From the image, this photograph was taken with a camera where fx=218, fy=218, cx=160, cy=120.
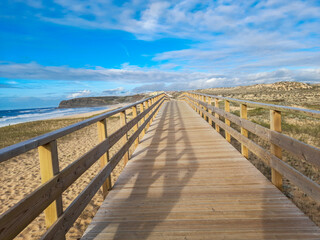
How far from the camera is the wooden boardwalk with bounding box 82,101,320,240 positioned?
2.18 meters

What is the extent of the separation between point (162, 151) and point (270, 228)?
3.21 m

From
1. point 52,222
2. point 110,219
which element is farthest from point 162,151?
point 52,222

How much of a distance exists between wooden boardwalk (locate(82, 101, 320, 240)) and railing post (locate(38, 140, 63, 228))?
0.56m

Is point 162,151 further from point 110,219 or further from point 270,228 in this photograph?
point 270,228

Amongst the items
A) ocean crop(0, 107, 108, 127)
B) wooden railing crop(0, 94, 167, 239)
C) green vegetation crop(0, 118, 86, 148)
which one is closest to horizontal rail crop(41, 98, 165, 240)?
wooden railing crop(0, 94, 167, 239)

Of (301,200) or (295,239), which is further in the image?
(301,200)

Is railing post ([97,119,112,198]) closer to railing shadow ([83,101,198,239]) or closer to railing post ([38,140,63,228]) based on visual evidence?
railing shadow ([83,101,198,239])

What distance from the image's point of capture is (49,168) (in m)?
1.74

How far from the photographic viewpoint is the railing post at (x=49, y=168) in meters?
1.72

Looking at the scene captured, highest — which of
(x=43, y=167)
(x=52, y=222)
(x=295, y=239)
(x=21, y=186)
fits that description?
(x=43, y=167)

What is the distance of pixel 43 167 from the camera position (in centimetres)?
172

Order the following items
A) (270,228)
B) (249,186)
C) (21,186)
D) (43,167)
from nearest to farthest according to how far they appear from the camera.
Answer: (43,167) → (270,228) → (249,186) → (21,186)

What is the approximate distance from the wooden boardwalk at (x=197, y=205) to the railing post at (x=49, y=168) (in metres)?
0.56

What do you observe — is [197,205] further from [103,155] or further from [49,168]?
[49,168]
